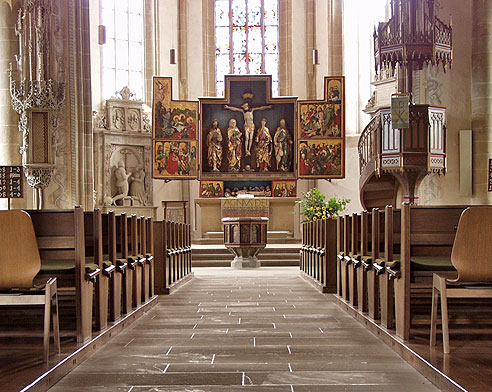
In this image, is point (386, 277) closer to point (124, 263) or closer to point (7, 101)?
point (124, 263)

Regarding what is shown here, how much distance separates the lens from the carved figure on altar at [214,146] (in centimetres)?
1305

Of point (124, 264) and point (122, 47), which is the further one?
point (122, 47)

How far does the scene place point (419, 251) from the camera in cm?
428

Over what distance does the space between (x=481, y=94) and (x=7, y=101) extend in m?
8.49

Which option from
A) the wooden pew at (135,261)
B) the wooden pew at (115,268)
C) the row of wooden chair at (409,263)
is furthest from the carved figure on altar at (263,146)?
the wooden pew at (115,268)

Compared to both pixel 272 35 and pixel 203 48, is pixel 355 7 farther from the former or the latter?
pixel 203 48

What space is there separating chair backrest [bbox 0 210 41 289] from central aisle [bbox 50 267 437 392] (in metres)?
0.63

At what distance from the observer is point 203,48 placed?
17.9 meters

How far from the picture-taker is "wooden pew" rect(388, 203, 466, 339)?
3955mm

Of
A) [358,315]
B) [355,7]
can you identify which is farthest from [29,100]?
[355,7]

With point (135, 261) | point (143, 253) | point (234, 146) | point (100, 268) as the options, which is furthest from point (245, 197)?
point (100, 268)

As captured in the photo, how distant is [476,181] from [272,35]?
907cm

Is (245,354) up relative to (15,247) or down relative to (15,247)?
down

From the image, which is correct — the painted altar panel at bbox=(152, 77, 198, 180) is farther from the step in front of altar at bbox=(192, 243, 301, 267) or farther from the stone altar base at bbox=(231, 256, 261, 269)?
the stone altar base at bbox=(231, 256, 261, 269)
